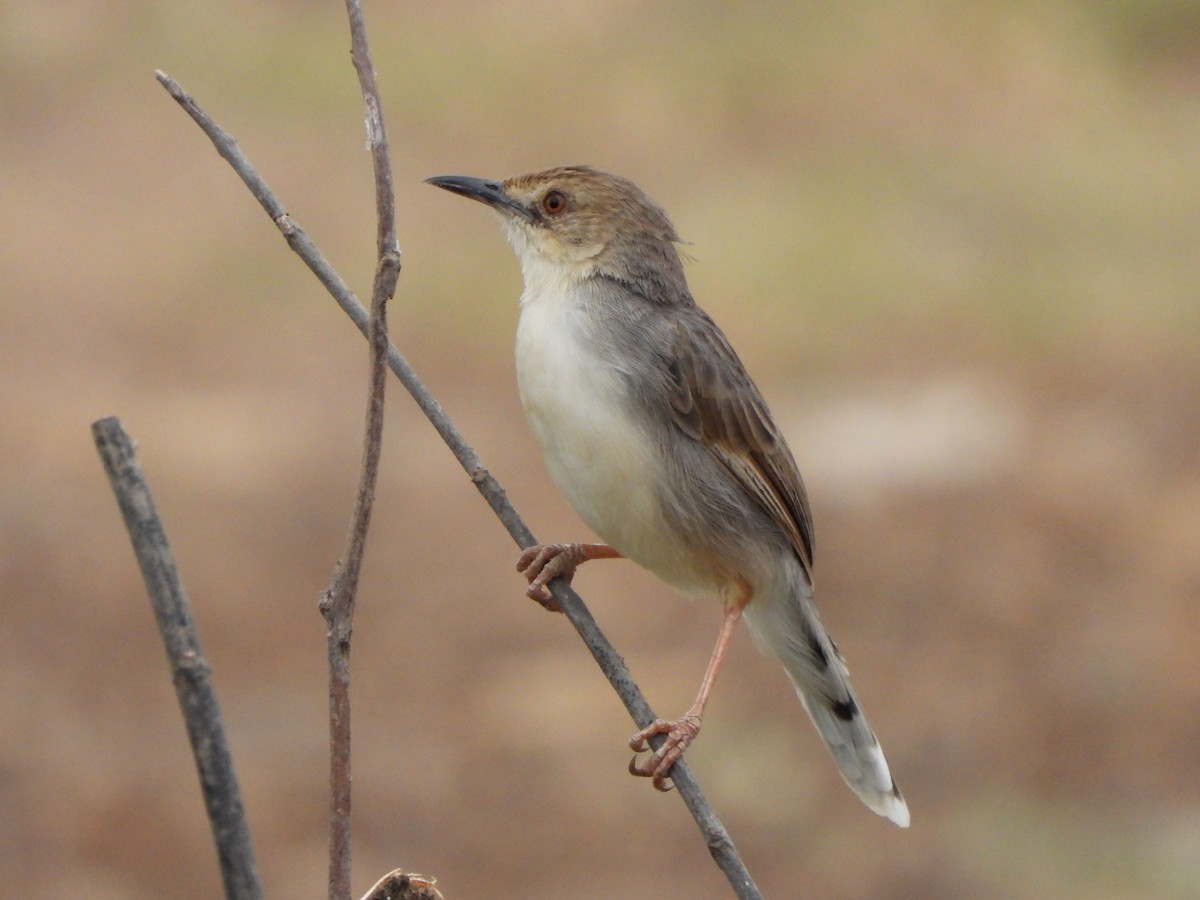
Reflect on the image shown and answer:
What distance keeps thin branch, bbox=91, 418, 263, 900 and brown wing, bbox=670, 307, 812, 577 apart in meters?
2.74

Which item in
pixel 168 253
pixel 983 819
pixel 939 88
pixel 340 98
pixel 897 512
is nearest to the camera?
pixel 983 819

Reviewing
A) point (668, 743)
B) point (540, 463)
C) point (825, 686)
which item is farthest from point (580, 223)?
point (540, 463)

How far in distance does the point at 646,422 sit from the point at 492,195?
88 centimetres

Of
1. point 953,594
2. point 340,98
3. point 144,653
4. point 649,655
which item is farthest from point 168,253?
point 953,594

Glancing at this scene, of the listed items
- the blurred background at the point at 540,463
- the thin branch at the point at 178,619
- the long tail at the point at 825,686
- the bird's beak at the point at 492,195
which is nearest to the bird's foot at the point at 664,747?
the long tail at the point at 825,686

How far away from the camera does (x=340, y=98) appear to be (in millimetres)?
13773

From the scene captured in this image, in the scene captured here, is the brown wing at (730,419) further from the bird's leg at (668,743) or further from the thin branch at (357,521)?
the thin branch at (357,521)

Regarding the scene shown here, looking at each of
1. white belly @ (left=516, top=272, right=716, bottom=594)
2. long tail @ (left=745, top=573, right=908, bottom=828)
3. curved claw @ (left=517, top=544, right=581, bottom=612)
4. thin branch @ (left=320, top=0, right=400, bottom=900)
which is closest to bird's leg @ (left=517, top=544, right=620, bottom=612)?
curved claw @ (left=517, top=544, right=581, bottom=612)

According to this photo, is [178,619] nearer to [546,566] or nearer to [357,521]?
[357,521]

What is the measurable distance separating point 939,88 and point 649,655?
25.7 ft

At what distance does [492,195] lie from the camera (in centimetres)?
460

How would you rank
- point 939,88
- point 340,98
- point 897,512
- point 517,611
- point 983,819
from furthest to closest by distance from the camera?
point 939,88 → point 340,98 → point 897,512 → point 517,611 → point 983,819

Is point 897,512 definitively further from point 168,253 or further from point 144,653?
point 168,253

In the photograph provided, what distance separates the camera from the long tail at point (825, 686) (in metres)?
4.89
